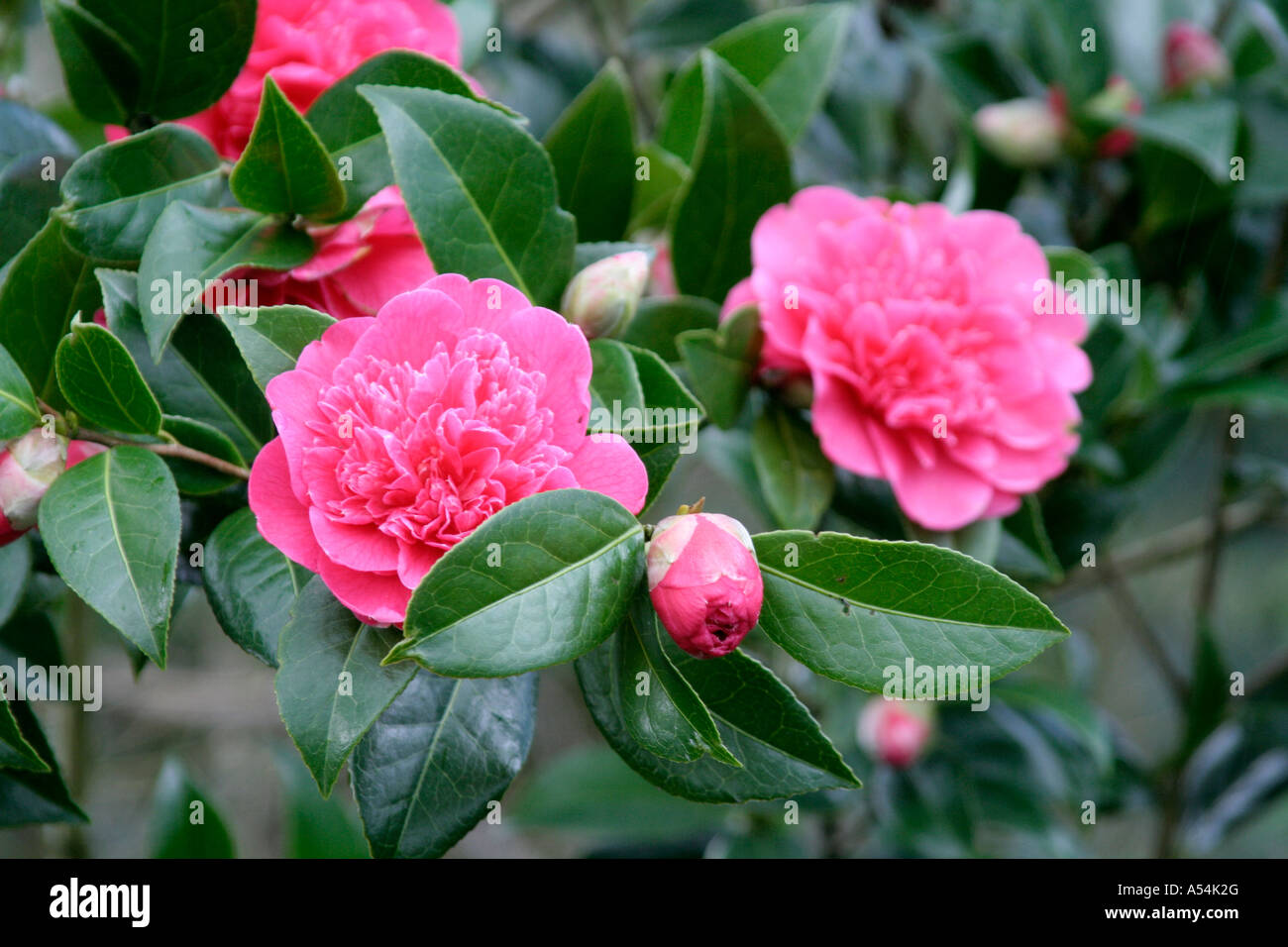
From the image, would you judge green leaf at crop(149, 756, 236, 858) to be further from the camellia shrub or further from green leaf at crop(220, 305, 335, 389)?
green leaf at crop(220, 305, 335, 389)

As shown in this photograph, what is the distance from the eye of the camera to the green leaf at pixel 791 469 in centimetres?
71

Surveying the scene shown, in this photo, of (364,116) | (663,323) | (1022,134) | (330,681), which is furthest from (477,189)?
(1022,134)

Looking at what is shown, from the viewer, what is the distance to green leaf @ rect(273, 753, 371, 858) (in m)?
1.15

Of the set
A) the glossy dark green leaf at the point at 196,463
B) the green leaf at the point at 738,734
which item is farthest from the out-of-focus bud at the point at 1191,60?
the glossy dark green leaf at the point at 196,463

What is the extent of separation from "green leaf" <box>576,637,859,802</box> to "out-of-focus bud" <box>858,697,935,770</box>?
82 cm

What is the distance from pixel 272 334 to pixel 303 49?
0.75 ft

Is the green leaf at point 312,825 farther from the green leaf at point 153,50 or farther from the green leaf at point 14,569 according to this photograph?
the green leaf at point 153,50

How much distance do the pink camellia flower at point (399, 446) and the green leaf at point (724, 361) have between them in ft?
0.55

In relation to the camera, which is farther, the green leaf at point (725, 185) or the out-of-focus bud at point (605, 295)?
the green leaf at point (725, 185)

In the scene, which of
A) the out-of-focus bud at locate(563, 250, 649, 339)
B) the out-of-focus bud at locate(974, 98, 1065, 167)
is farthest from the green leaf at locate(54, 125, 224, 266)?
the out-of-focus bud at locate(974, 98, 1065, 167)

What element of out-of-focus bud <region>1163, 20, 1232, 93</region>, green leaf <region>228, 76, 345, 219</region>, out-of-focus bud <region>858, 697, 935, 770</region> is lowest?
out-of-focus bud <region>858, 697, 935, 770</region>

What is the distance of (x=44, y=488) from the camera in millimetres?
537

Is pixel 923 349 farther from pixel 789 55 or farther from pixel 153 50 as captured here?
pixel 153 50
